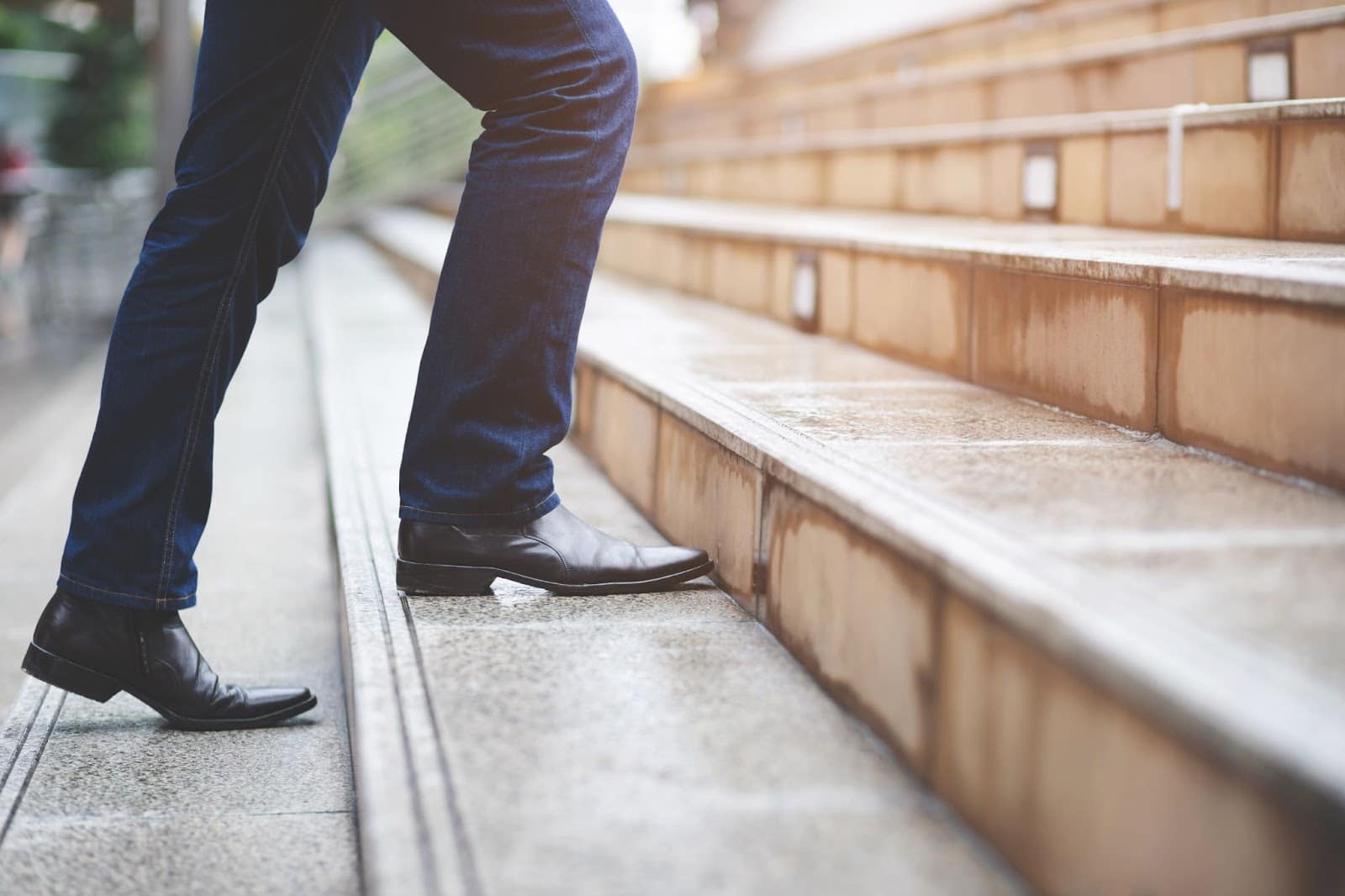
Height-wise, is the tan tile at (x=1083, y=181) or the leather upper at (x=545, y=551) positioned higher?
the tan tile at (x=1083, y=181)

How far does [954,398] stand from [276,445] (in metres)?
2.37

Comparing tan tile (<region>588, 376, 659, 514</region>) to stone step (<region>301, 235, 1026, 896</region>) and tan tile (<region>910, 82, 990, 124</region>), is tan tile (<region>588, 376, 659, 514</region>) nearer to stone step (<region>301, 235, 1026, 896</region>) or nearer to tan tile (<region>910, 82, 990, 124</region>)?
stone step (<region>301, 235, 1026, 896</region>)

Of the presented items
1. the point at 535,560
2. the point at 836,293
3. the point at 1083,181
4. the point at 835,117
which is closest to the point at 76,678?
the point at 535,560

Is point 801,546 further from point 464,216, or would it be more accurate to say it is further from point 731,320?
point 731,320

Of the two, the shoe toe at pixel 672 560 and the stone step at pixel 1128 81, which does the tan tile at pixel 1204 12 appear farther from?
the shoe toe at pixel 672 560

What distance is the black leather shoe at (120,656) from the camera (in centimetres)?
143

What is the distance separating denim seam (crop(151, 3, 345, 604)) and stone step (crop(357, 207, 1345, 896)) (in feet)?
1.88

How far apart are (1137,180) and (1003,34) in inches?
90.3

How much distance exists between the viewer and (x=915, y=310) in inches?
85.2

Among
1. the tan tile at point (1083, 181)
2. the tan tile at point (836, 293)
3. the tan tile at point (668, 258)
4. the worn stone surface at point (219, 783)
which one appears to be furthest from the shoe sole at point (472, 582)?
the tan tile at point (668, 258)

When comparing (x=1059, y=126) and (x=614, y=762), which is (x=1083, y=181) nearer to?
(x=1059, y=126)

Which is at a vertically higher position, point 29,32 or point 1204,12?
point 29,32

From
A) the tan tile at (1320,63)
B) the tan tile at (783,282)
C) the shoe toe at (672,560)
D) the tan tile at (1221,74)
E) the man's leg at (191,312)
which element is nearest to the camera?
the man's leg at (191,312)

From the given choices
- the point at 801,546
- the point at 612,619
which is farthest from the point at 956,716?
the point at 612,619
